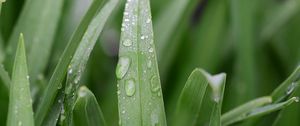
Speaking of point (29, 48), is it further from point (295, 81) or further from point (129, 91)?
point (295, 81)

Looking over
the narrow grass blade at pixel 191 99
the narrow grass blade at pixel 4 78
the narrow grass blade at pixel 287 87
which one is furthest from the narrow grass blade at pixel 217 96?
the narrow grass blade at pixel 4 78

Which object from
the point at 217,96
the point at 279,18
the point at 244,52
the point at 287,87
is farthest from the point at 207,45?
the point at 217,96

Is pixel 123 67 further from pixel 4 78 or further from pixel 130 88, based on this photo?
pixel 4 78

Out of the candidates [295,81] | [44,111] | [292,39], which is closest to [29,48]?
[44,111]

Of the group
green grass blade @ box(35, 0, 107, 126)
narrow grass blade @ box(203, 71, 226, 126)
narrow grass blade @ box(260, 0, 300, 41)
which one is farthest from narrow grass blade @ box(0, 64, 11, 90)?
narrow grass blade @ box(260, 0, 300, 41)

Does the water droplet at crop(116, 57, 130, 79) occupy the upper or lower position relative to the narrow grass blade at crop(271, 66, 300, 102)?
upper

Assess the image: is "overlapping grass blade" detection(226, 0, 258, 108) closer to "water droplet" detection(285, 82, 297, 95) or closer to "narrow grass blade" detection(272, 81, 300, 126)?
"narrow grass blade" detection(272, 81, 300, 126)

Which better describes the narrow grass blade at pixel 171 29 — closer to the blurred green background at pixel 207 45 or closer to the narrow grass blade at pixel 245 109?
the blurred green background at pixel 207 45
